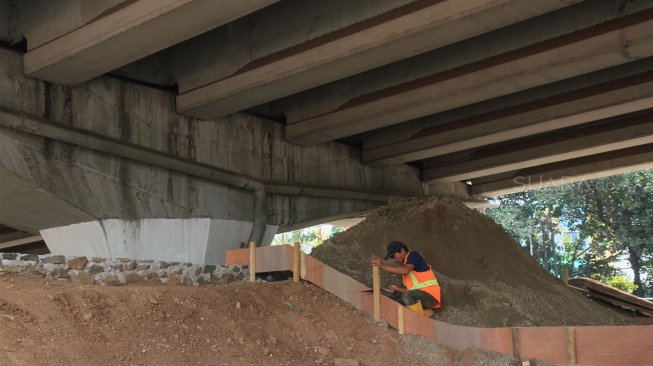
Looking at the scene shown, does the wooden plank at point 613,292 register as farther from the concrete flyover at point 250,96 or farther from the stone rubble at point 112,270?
the stone rubble at point 112,270

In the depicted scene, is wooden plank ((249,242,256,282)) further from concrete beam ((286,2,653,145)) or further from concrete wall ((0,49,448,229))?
concrete beam ((286,2,653,145))

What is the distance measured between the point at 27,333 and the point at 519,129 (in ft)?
40.6

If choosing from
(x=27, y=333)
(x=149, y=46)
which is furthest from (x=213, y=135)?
(x=27, y=333)

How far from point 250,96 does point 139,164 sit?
255 centimetres

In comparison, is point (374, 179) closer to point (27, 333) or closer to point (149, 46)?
point (149, 46)

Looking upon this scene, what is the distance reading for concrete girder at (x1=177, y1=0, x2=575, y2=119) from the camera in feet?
33.1

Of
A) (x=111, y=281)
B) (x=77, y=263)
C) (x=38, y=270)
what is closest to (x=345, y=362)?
(x=111, y=281)

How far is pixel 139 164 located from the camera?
13367 millimetres

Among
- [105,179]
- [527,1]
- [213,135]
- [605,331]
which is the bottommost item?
[605,331]

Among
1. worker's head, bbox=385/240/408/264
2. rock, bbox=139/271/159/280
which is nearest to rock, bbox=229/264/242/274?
rock, bbox=139/271/159/280

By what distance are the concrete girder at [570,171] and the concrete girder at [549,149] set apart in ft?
5.92

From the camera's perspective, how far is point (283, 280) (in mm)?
10648

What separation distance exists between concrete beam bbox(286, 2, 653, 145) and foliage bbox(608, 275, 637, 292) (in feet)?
80.8

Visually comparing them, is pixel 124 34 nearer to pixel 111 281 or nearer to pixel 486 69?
pixel 111 281
